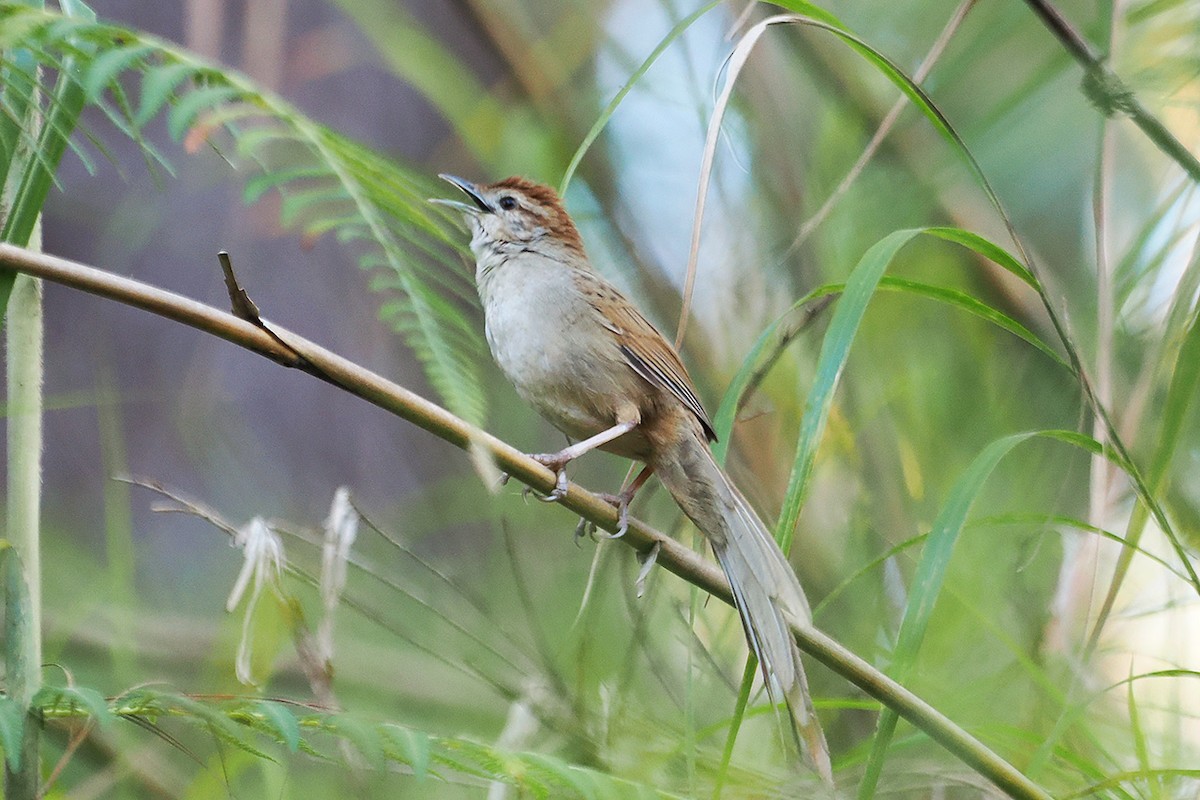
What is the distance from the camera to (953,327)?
13.1ft

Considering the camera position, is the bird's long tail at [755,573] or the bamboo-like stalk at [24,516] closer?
the bamboo-like stalk at [24,516]

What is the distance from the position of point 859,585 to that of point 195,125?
2.62 meters

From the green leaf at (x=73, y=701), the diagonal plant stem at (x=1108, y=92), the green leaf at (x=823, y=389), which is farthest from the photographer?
the diagonal plant stem at (x=1108, y=92)

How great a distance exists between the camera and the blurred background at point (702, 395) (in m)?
2.84

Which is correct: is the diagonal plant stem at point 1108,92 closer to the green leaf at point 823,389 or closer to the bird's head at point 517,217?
the green leaf at point 823,389

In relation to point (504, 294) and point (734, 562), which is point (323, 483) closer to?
point (504, 294)

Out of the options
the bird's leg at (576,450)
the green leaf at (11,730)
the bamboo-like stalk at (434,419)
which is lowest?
the green leaf at (11,730)

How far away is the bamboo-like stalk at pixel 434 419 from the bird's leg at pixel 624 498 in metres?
0.03

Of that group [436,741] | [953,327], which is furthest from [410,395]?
[953,327]

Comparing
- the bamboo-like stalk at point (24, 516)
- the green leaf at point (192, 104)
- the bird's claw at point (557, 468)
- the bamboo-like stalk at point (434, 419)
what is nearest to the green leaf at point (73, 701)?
the bamboo-like stalk at point (24, 516)

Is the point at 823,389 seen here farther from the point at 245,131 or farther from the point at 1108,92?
the point at 245,131

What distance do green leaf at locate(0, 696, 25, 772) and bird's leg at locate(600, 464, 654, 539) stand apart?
0.96 metres

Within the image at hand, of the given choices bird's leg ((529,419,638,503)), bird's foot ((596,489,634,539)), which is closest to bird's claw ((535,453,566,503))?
bird's leg ((529,419,638,503))

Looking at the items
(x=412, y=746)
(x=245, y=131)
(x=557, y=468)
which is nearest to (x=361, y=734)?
(x=412, y=746)
